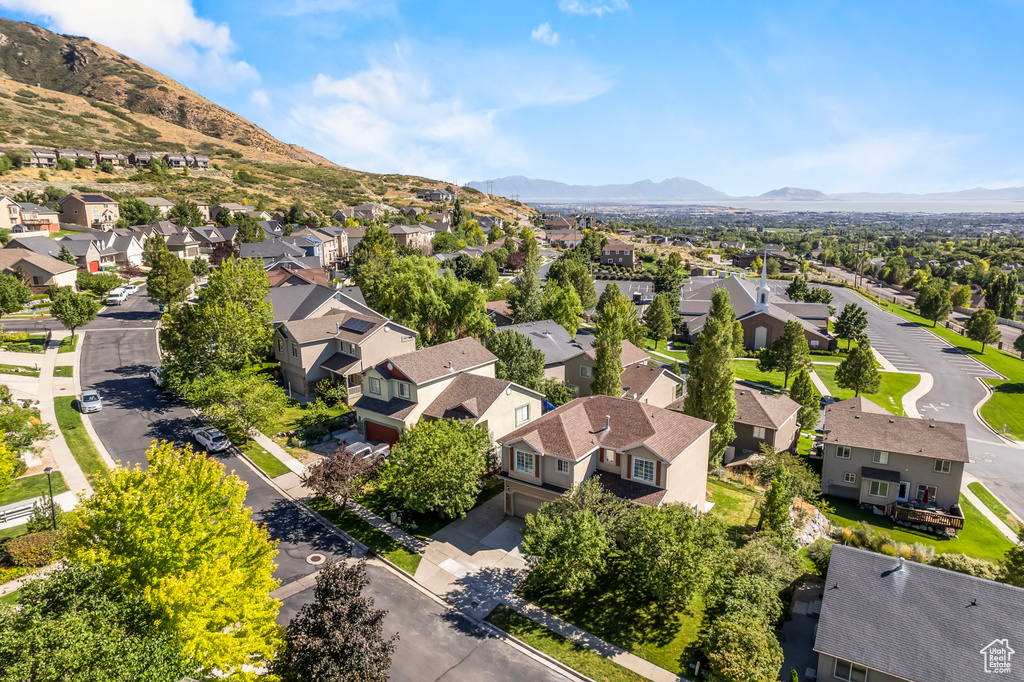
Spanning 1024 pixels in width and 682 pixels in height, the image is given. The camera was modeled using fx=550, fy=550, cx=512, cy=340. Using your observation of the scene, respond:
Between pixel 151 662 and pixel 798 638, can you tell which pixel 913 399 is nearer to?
pixel 798 638

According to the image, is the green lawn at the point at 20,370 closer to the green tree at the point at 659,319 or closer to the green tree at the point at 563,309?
the green tree at the point at 563,309

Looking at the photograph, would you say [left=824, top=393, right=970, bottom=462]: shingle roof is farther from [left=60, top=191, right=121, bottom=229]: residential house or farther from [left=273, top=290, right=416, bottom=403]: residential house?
[left=60, top=191, right=121, bottom=229]: residential house

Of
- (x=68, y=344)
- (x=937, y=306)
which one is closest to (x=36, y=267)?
(x=68, y=344)

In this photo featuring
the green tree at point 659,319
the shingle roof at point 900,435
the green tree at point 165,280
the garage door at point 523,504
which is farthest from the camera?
the green tree at point 659,319

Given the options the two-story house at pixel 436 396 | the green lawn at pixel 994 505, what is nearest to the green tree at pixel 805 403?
the green lawn at pixel 994 505

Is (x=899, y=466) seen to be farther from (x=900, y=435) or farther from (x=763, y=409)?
(x=763, y=409)

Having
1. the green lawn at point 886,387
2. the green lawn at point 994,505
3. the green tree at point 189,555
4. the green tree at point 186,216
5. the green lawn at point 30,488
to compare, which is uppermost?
the green tree at point 186,216

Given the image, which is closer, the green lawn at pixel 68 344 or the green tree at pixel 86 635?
the green tree at pixel 86 635
